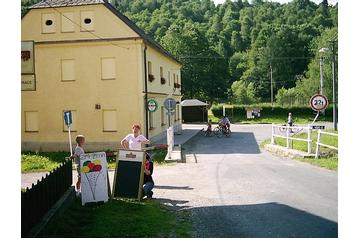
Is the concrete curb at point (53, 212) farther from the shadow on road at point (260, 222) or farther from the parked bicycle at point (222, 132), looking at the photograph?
the parked bicycle at point (222, 132)

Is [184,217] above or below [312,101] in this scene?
below

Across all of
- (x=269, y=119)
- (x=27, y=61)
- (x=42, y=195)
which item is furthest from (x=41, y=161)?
(x=269, y=119)

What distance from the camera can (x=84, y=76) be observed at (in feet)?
72.8

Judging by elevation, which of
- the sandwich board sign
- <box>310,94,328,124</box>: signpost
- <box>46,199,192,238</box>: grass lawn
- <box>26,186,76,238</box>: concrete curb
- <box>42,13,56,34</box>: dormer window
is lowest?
<box>46,199,192,238</box>: grass lawn

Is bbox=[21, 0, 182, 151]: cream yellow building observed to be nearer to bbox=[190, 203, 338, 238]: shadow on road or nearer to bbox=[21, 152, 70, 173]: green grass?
bbox=[21, 152, 70, 173]: green grass

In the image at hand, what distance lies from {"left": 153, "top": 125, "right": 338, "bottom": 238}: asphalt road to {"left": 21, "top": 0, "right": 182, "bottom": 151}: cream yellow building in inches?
310

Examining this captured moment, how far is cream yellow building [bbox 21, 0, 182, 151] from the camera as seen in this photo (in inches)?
858

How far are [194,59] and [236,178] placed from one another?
52562 mm

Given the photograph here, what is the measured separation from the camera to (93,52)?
72.7ft

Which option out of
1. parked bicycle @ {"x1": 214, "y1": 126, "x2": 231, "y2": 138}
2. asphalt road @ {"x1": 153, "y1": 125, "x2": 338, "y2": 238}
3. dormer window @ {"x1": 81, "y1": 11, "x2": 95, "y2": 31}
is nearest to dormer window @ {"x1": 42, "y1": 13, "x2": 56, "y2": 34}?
dormer window @ {"x1": 81, "y1": 11, "x2": 95, "y2": 31}
